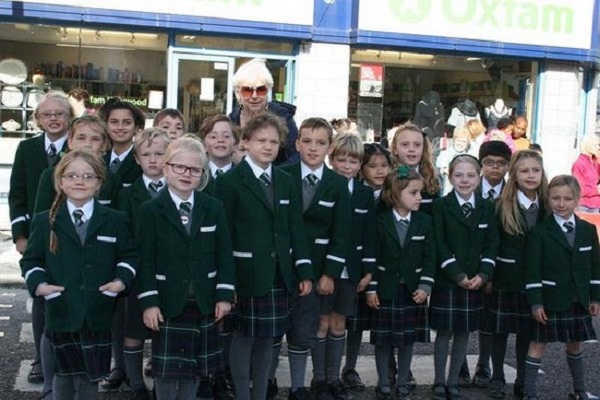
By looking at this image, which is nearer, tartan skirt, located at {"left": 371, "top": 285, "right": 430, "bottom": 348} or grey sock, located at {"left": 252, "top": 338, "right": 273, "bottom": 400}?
grey sock, located at {"left": 252, "top": 338, "right": 273, "bottom": 400}

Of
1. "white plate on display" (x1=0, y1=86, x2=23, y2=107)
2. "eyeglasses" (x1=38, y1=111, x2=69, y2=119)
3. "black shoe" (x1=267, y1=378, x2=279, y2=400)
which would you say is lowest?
"black shoe" (x1=267, y1=378, x2=279, y2=400)

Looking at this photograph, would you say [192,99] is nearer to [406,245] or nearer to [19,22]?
[19,22]

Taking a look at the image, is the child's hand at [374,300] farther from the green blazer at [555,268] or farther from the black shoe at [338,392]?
the green blazer at [555,268]

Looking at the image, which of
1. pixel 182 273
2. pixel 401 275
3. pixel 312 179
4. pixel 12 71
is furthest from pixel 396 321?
pixel 12 71

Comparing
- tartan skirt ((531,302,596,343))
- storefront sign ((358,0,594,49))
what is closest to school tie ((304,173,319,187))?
tartan skirt ((531,302,596,343))

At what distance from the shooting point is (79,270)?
3.87m

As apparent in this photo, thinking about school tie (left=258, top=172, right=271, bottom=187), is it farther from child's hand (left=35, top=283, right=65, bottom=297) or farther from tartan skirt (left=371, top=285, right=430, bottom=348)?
child's hand (left=35, top=283, right=65, bottom=297)

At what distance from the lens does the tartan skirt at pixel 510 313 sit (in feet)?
16.5

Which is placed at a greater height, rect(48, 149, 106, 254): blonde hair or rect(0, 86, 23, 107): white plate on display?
rect(0, 86, 23, 107): white plate on display

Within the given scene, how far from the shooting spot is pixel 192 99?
11664 millimetres

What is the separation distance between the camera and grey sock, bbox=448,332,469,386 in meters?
5.00

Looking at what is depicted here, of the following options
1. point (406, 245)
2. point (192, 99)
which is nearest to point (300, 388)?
point (406, 245)

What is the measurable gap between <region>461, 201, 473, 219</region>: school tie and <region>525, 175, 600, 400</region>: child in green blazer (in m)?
0.41

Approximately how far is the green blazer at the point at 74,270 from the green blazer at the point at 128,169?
0.91 meters
